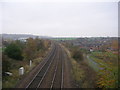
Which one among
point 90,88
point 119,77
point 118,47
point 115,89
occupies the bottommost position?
point 90,88

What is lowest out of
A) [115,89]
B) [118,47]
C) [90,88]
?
[90,88]

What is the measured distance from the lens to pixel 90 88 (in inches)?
357

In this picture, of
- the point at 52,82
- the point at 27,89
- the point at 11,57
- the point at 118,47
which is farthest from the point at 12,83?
the point at 11,57

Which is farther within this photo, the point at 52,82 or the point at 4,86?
the point at 52,82

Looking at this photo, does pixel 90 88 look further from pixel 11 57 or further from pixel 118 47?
pixel 11 57

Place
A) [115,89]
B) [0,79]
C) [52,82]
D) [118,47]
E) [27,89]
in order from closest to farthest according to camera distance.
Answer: [118,47]
[115,89]
[27,89]
[52,82]
[0,79]

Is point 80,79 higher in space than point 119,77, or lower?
lower

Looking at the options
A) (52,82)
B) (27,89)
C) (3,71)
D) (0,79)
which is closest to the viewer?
(27,89)

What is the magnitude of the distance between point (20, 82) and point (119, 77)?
620 cm

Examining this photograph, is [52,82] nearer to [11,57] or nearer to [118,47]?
[118,47]

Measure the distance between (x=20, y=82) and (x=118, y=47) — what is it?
656 centimetres

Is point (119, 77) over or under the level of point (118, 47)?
under

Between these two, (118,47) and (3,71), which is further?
(3,71)

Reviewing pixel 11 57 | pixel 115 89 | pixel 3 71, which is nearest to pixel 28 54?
pixel 11 57
